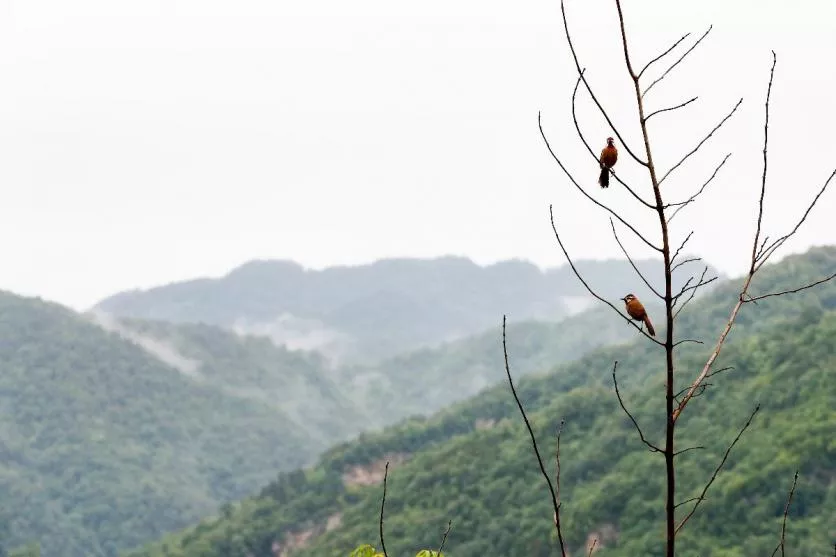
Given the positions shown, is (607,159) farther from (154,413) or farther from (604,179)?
(154,413)

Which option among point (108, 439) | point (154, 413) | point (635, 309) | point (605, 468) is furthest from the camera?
point (154, 413)

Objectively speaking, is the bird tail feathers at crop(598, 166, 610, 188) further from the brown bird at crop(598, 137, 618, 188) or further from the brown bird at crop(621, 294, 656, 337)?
the brown bird at crop(621, 294, 656, 337)

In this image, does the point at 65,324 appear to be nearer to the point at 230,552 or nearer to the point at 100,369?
the point at 100,369

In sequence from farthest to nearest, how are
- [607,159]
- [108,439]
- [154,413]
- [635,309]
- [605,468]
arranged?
[154,413] → [108,439] → [605,468] → [607,159] → [635,309]

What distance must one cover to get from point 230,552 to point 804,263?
4117 centimetres

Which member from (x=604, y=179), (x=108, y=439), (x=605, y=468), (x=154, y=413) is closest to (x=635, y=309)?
(x=604, y=179)

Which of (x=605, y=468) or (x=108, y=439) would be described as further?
(x=108, y=439)

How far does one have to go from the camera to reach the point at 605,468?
159 feet

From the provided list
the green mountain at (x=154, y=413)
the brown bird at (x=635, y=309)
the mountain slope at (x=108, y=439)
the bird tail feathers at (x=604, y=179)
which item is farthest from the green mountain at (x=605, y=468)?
the mountain slope at (x=108, y=439)

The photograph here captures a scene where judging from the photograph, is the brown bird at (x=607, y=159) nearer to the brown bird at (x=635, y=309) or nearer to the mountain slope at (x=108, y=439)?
the brown bird at (x=635, y=309)

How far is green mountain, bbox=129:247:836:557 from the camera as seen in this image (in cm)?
3694

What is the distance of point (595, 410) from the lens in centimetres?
5562

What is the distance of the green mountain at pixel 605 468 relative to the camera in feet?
121

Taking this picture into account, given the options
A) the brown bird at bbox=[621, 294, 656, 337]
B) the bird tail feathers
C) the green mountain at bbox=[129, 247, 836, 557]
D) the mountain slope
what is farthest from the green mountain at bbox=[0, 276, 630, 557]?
the bird tail feathers
